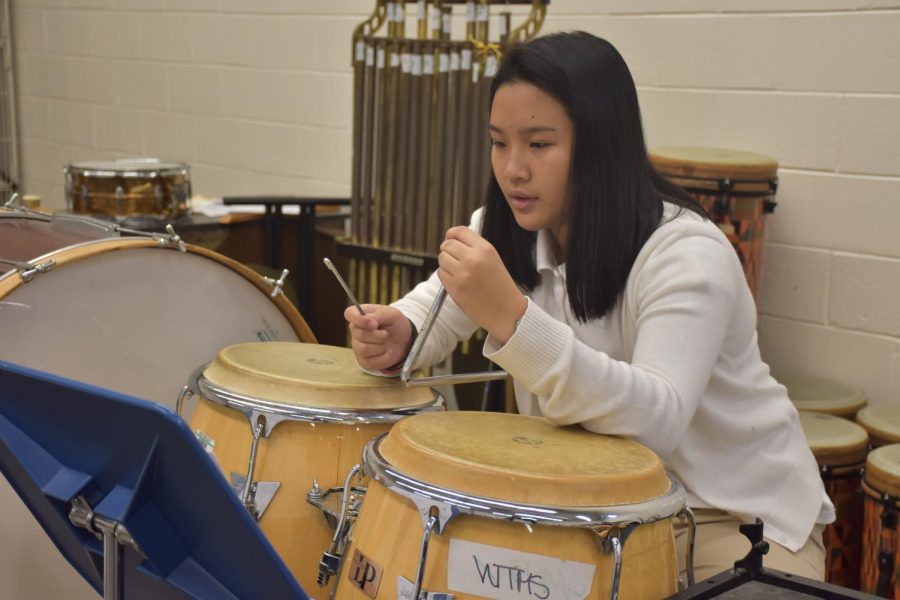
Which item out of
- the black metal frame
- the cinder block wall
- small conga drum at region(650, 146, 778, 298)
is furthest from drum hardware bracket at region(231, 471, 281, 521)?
the black metal frame

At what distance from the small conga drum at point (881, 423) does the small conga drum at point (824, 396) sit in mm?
47

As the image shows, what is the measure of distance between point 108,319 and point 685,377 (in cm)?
101

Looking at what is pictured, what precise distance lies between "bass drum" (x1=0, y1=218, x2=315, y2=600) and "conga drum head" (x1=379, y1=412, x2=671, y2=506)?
0.72 m

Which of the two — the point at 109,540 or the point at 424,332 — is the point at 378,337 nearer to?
the point at 424,332

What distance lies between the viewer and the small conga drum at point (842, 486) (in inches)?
87.0

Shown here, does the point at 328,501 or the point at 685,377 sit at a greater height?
the point at 685,377

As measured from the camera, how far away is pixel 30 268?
172 centimetres

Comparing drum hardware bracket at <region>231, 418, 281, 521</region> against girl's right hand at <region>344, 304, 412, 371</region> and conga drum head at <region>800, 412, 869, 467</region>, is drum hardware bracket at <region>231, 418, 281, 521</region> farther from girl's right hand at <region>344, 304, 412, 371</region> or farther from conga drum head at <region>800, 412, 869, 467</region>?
conga drum head at <region>800, 412, 869, 467</region>

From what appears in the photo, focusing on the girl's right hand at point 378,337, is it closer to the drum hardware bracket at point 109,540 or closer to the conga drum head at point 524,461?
the conga drum head at point 524,461

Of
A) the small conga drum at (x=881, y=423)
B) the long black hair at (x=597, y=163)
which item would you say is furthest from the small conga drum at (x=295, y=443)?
the small conga drum at (x=881, y=423)

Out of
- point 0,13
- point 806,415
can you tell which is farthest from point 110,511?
point 0,13

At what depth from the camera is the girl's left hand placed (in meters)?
1.37

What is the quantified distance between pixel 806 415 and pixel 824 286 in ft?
1.40

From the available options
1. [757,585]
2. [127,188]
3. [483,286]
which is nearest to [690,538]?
[757,585]
